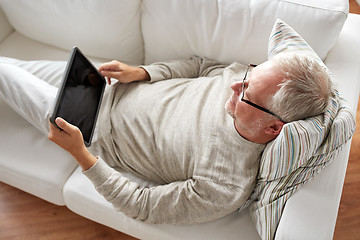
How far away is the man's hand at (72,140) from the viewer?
110cm

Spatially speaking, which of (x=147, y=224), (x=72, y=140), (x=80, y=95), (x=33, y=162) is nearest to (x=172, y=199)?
(x=147, y=224)

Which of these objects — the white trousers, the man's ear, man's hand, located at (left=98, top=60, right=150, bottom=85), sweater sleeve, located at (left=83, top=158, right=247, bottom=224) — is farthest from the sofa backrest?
sweater sleeve, located at (left=83, top=158, right=247, bottom=224)

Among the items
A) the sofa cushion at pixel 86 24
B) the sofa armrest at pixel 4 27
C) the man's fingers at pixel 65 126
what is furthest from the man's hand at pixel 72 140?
the sofa armrest at pixel 4 27

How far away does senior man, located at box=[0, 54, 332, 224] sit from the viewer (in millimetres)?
985

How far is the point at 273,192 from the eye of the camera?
1.07 meters

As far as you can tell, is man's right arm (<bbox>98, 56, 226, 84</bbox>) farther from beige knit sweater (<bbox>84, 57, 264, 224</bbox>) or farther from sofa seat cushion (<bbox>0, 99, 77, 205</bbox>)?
sofa seat cushion (<bbox>0, 99, 77, 205</bbox>)

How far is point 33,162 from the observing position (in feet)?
4.55

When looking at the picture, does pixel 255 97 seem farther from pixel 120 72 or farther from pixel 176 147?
pixel 120 72

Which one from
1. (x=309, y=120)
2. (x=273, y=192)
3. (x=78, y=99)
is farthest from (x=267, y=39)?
(x=78, y=99)

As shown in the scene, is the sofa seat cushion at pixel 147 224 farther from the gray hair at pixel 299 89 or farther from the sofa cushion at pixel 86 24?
the sofa cushion at pixel 86 24

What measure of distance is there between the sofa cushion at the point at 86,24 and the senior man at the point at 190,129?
0.78ft

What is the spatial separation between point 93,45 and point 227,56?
2.11 feet

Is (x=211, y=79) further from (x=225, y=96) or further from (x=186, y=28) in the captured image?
(x=186, y=28)

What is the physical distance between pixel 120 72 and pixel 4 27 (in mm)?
867
